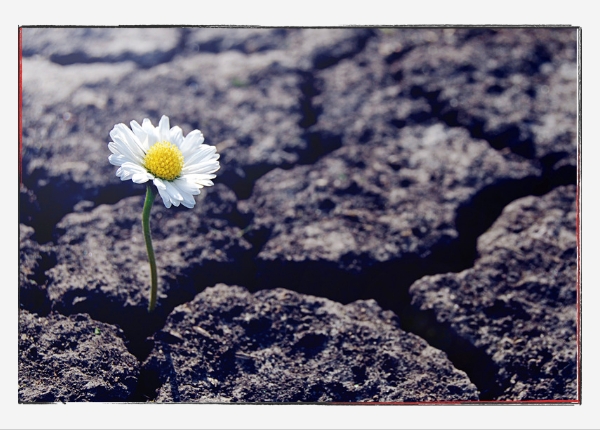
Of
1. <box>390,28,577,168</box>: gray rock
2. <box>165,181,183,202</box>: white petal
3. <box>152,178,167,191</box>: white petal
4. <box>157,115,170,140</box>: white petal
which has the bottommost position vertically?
<box>165,181,183,202</box>: white petal

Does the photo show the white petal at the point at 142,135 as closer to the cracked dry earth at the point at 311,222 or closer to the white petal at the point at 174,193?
the white petal at the point at 174,193

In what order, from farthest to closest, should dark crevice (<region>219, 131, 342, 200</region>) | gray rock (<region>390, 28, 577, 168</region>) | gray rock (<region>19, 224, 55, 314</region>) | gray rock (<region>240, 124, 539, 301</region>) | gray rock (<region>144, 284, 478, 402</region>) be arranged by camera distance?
gray rock (<region>390, 28, 577, 168</region>) < dark crevice (<region>219, 131, 342, 200</region>) < gray rock (<region>240, 124, 539, 301</region>) < gray rock (<region>19, 224, 55, 314</region>) < gray rock (<region>144, 284, 478, 402</region>)

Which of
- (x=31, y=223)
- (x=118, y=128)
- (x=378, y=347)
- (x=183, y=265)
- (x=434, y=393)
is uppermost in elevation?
(x=118, y=128)

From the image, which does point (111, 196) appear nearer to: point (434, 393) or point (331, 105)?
point (331, 105)

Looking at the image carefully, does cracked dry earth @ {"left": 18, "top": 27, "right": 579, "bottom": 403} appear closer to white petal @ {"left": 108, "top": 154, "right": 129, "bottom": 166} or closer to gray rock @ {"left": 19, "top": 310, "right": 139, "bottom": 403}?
gray rock @ {"left": 19, "top": 310, "right": 139, "bottom": 403}

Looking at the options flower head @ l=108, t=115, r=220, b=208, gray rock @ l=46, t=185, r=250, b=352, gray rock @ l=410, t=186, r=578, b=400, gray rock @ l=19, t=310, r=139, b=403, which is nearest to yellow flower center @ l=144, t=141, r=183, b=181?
flower head @ l=108, t=115, r=220, b=208

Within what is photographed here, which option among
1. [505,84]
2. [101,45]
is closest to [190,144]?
[101,45]

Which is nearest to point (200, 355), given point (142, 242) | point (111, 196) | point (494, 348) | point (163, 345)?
point (163, 345)
